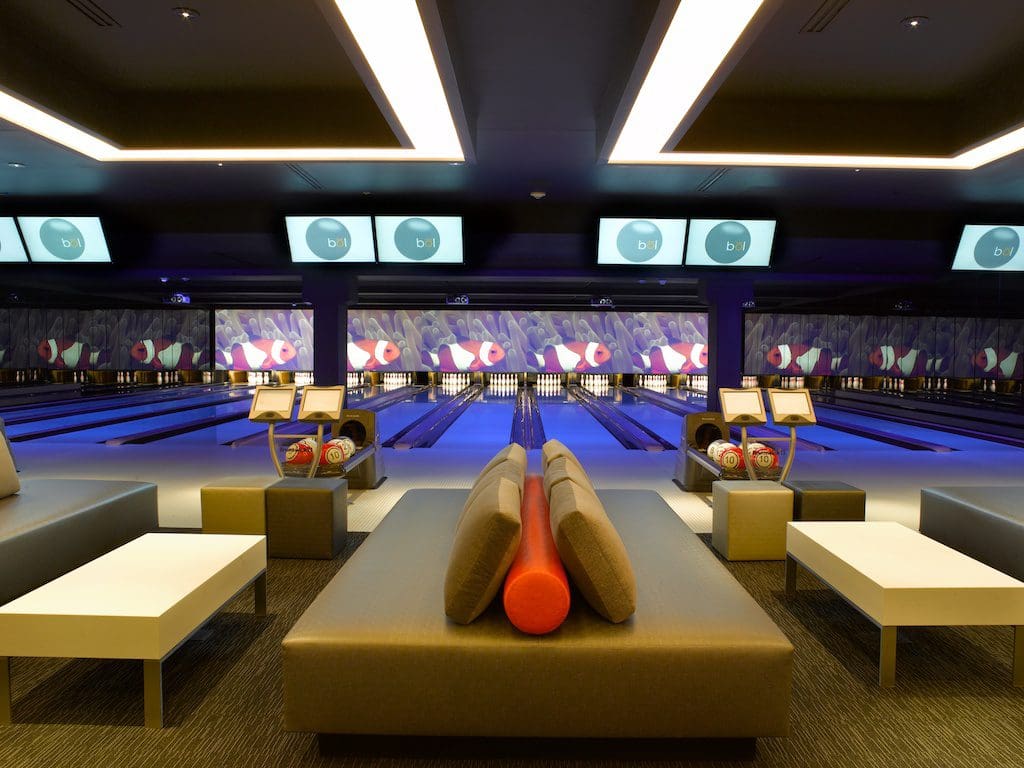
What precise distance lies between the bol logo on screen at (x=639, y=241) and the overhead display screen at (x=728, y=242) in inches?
10.7

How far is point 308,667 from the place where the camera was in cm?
154

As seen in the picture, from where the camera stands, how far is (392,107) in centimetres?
297

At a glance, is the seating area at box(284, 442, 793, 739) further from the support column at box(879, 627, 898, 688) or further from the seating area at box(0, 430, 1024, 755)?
the support column at box(879, 627, 898, 688)

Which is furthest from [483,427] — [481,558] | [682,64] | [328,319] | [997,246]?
[481,558]

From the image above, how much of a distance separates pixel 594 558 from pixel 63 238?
576 cm

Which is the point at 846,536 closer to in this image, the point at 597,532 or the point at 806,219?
the point at 597,532

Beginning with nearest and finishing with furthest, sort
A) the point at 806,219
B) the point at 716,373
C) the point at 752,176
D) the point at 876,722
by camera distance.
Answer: the point at 876,722 → the point at 752,176 → the point at 806,219 → the point at 716,373

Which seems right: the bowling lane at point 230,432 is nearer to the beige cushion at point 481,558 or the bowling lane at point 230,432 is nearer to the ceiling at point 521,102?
the ceiling at point 521,102

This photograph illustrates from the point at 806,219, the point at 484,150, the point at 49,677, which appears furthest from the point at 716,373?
the point at 49,677

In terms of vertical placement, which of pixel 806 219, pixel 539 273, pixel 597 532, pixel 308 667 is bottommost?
pixel 308 667

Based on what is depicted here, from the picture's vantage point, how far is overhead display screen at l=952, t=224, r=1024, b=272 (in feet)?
17.5

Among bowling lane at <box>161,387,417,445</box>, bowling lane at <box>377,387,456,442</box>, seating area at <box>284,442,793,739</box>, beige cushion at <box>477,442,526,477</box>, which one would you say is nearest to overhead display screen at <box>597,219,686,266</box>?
beige cushion at <box>477,442,526,477</box>

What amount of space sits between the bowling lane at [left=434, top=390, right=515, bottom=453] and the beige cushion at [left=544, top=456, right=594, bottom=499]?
14.0 feet

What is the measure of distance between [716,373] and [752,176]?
2.26 meters
